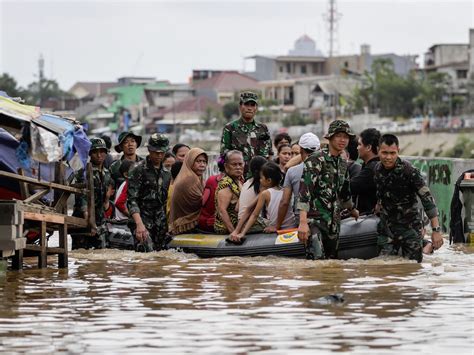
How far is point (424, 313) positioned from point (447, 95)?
97.2 meters

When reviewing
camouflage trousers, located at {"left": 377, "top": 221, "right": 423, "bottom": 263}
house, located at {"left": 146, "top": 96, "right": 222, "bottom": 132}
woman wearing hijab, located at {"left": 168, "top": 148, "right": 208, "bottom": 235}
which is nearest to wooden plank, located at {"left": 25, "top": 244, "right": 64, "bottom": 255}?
woman wearing hijab, located at {"left": 168, "top": 148, "right": 208, "bottom": 235}

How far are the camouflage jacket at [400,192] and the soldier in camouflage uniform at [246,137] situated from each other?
10.1 ft

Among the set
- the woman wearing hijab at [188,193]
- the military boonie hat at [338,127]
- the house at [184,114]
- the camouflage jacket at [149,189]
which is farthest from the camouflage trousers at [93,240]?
the house at [184,114]

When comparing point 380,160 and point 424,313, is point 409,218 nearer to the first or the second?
point 380,160

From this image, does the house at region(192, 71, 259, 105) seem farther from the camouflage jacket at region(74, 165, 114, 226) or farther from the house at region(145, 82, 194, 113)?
the camouflage jacket at region(74, 165, 114, 226)

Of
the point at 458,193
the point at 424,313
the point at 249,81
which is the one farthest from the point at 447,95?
the point at 424,313

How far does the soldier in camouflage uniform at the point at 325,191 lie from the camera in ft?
48.3

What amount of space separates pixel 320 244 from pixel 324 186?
2.25 ft

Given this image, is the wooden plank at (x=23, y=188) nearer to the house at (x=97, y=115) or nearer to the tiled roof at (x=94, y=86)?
the house at (x=97, y=115)

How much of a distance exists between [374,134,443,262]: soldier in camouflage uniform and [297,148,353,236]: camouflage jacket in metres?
0.42

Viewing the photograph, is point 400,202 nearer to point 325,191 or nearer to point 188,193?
point 325,191

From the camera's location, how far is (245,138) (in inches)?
696

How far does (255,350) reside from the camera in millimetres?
9875

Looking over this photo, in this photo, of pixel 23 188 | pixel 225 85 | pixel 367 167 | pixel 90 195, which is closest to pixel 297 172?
pixel 367 167
